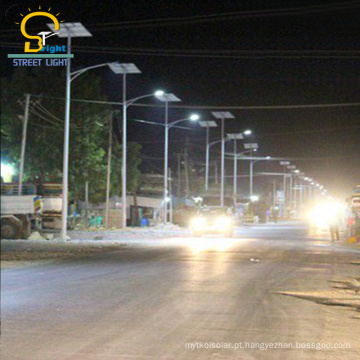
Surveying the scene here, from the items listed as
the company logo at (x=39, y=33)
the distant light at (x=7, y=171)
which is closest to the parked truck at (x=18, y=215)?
the distant light at (x=7, y=171)

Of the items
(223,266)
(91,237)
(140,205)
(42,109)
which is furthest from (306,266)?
(140,205)

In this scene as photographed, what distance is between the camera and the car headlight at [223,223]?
41281 millimetres

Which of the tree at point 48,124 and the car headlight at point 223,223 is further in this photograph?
the tree at point 48,124

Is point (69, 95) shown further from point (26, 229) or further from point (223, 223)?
point (223, 223)

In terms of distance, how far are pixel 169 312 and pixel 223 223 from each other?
29890 millimetres

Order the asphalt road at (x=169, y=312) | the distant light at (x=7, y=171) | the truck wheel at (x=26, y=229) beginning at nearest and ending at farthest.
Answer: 1. the asphalt road at (x=169, y=312)
2. the truck wheel at (x=26, y=229)
3. the distant light at (x=7, y=171)

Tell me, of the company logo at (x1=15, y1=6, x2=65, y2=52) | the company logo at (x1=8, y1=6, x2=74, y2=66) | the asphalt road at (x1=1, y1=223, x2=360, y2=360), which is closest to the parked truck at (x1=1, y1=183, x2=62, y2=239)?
the asphalt road at (x1=1, y1=223, x2=360, y2=360)

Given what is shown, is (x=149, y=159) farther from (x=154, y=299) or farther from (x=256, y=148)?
(x=154, y=299)

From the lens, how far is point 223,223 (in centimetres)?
4138

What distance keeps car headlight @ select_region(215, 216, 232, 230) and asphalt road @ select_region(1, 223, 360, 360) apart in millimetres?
21359

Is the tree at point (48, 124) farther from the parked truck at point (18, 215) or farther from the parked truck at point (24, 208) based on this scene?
the parked truck at point (18, 215)

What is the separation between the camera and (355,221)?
7.99 metres

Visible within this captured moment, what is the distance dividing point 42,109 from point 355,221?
41797 millimetres

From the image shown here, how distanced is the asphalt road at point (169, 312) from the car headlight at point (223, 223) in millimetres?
21359
